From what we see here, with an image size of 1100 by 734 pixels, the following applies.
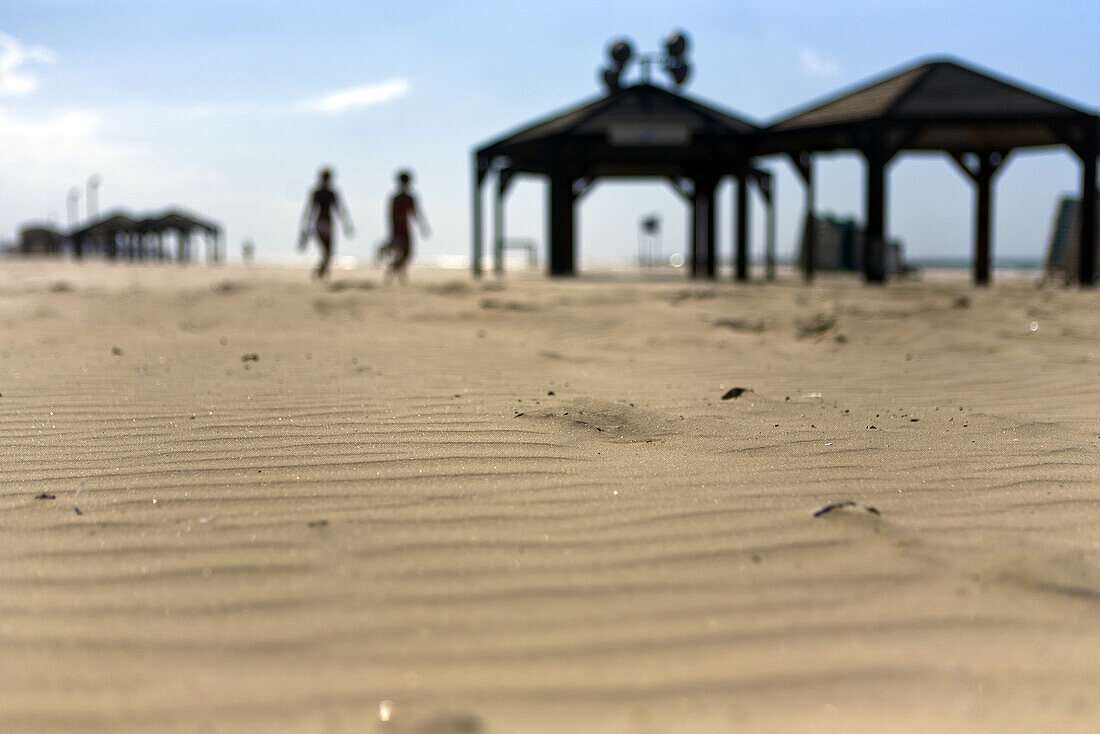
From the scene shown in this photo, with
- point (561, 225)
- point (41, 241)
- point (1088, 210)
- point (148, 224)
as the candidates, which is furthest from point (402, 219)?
point (41, 241)

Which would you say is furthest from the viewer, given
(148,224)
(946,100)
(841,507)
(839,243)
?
(148,224)

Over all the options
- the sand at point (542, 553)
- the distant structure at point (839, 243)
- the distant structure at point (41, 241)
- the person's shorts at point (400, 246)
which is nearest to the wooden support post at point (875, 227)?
the person's shorts at point (400, 246)

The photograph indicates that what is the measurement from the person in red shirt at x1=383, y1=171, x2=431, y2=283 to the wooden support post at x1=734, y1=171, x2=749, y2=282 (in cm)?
650

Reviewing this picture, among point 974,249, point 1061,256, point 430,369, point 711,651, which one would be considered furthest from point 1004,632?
point 974,249

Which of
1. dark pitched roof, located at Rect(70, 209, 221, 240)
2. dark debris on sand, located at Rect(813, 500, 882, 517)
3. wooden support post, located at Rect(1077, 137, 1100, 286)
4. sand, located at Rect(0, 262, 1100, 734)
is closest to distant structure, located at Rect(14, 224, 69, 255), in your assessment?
dark pitched roof, located at Rect(70, 209, 221, 240)

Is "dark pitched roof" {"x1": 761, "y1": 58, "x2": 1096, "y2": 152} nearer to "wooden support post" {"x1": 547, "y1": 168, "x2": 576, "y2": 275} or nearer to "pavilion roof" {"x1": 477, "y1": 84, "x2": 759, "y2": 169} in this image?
"pavilion roof" {"x1": 477, "y1": 84, "x2": 759, "y2": 169}

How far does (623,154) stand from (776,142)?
9.37 ft

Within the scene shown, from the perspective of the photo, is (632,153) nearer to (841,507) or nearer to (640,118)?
(640,118)

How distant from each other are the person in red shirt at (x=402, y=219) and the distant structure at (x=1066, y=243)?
1070 centimetres

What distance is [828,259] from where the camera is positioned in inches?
890

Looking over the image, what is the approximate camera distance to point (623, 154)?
54.6ft

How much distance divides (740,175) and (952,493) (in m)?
15.2

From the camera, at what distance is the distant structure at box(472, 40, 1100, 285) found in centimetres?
1353

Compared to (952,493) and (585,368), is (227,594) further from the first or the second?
(585,368)
